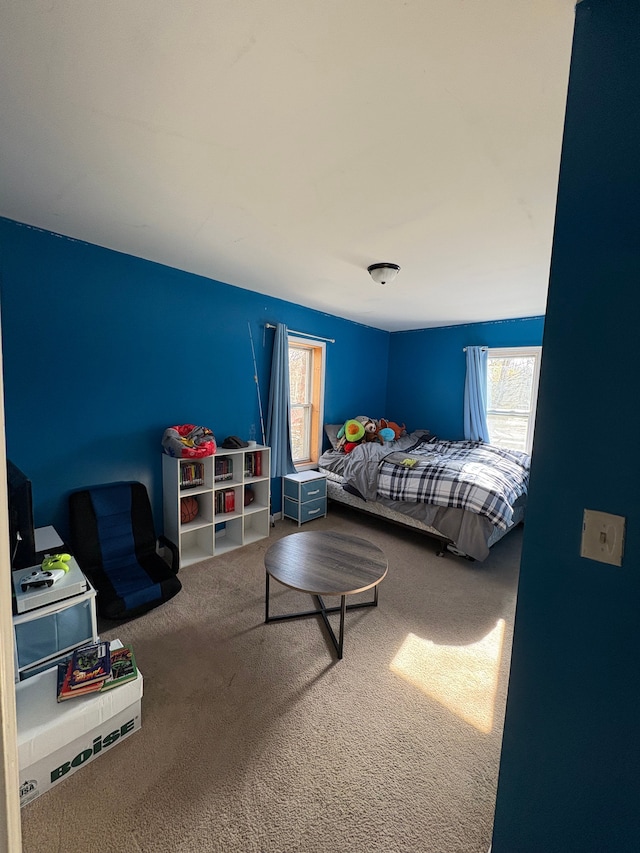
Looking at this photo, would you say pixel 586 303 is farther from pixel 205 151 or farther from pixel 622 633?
pixel 205 151

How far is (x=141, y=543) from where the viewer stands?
267cm

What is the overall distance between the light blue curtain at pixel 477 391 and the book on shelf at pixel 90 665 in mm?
4360

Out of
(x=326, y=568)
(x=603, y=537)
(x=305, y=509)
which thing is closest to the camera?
(x=603, y=537)

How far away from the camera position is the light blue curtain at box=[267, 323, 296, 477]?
3607 millimetres

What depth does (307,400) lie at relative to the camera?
4469mm

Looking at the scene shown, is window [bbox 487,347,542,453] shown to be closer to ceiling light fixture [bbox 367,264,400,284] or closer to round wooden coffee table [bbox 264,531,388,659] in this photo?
ceiling light fixture [bbox 367,264,400,284]

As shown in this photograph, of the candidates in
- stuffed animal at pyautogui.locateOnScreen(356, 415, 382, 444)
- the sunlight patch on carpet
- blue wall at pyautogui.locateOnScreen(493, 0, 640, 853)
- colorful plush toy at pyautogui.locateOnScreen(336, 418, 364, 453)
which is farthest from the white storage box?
stuffed animal at pyautogui.locateOnScreen(356, 415, 382, 444)

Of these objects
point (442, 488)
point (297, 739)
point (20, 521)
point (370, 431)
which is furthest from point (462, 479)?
point (20, 521)

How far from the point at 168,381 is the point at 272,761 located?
8.30 ft

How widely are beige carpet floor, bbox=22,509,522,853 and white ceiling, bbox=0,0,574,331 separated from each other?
243cm

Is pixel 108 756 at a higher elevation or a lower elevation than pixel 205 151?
lower

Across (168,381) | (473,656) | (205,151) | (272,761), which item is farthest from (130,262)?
(473,656)

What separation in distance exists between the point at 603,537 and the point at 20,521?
2223mm

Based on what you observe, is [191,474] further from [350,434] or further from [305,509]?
[350,434]
